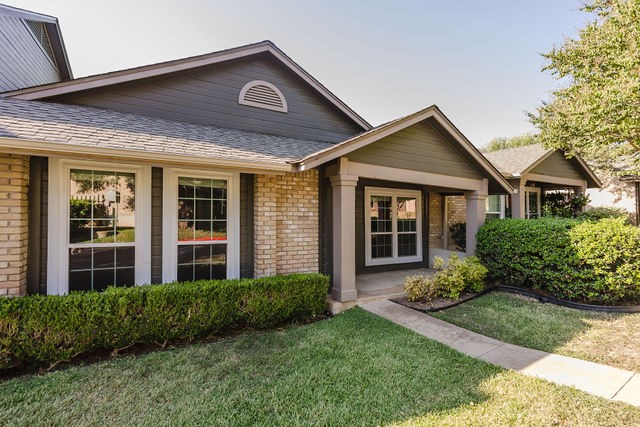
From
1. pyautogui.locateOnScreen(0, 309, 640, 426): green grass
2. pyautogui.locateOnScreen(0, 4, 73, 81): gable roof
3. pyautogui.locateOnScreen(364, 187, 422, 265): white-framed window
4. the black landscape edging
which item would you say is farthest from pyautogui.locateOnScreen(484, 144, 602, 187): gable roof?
pyautogui.locateOnScreen(0, 4, 73, 81): gable roof

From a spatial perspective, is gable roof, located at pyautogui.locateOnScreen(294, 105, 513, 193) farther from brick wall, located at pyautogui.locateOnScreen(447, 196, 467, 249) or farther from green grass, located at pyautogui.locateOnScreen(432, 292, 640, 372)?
green grass, located at pyautogui.locateOnScreen(432, 292, 640, 372)

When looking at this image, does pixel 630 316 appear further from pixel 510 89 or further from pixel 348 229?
pixel 510 89

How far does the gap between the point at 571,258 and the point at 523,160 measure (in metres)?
6.36

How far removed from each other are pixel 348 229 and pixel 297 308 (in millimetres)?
1855

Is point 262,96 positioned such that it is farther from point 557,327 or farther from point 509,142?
point 509,142

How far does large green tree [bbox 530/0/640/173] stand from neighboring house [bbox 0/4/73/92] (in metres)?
13.5

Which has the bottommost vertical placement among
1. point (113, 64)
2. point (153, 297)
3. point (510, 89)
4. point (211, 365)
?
point (211, 365)

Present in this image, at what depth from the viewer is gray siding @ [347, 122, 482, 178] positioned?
6.44 metres

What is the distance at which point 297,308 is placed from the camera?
5.43 m

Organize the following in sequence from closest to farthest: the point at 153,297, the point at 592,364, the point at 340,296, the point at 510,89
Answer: the point at 592,364
the point at 153,297
the point at 340,296
the point at 510,89

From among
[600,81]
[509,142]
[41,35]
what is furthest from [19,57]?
[509,142]

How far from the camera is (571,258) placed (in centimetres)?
628

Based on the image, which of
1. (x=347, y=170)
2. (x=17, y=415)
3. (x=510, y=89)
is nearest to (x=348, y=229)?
(x=347, y=170)

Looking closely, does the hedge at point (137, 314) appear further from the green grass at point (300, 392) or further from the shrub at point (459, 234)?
the shrub at point (459, 234)
